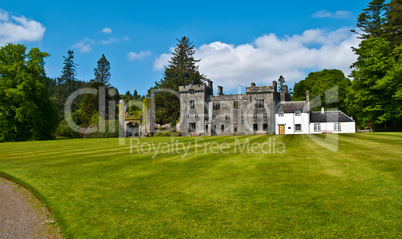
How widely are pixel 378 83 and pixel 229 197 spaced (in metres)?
37.1

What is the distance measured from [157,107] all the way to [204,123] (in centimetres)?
1762

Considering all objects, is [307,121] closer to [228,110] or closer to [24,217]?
[228,110]

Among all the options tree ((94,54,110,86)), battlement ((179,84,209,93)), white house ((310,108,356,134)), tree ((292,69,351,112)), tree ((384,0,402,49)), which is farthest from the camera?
tree ((94,54,110,86))

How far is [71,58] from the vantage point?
8469 cm

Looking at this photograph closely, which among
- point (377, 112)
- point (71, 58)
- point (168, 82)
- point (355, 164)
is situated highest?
point (71, 58)

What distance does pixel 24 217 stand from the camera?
6.93 metres

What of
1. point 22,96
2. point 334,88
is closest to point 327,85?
point 334,88

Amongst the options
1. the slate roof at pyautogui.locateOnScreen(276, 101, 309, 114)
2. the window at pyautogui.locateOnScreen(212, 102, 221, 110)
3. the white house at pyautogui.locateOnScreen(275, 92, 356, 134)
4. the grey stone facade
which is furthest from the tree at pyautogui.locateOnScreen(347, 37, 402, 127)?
the window at pyautogui.locateOnScreen(212, 102, 221, 110)

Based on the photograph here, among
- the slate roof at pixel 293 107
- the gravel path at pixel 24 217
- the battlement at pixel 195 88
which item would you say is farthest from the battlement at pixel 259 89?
the gravel path at pixel 24 217

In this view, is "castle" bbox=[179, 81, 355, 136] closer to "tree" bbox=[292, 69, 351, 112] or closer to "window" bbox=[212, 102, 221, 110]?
"window" bbox=[212, 102, 221, 110]

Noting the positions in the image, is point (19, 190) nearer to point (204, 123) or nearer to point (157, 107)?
point (204, 123)

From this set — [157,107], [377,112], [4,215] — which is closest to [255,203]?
[4,215]

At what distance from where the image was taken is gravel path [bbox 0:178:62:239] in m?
5.94

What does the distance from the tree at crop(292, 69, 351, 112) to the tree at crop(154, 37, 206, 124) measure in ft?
83.2
